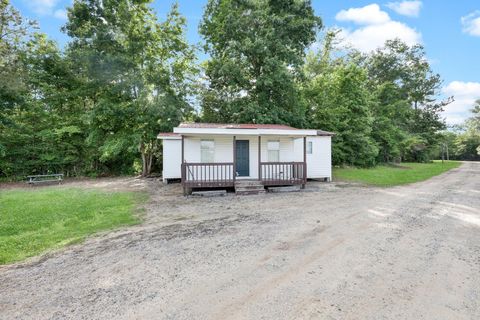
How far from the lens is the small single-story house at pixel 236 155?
9.90 m

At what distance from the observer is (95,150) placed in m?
15.6

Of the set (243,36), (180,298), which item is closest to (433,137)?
(243,36)

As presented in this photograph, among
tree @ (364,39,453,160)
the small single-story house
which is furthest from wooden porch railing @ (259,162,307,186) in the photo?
tree @ (364,39,453,160)

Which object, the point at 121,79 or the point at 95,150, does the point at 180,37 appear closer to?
the point at 121,79

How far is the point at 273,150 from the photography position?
1155cm

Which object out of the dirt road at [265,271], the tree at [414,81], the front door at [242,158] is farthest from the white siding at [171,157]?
the tree at [414,81]

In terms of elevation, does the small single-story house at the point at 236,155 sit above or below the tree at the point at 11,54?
below

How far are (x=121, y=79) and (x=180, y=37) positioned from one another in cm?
473

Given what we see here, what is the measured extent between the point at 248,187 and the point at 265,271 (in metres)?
6.66

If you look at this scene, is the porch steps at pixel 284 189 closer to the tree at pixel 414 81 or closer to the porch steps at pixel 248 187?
the porch steps at pixel 248 187

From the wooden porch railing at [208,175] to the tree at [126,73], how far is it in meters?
5.59

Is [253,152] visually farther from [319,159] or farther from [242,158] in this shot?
[319,159]

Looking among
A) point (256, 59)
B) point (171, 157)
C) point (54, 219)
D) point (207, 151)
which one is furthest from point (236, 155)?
point (256, 59)

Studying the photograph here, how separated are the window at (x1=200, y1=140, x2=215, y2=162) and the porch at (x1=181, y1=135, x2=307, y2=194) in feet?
2.47
